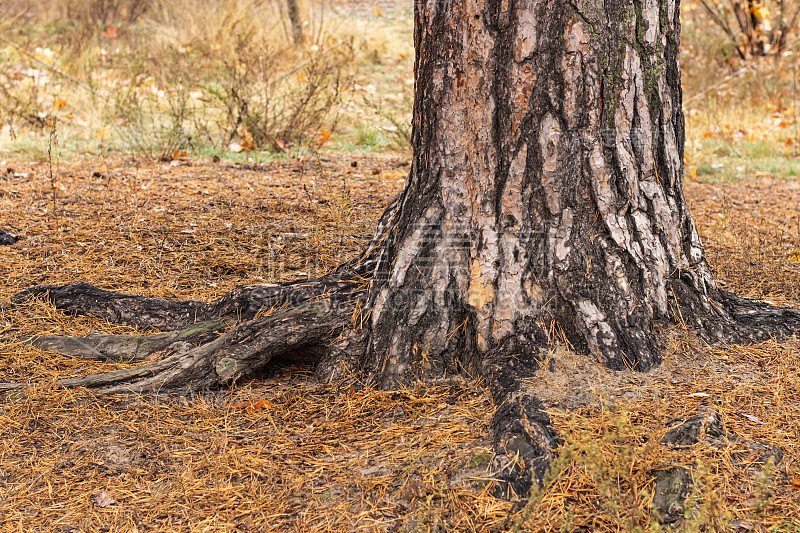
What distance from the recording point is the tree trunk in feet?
7.63

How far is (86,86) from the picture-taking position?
8.03 m

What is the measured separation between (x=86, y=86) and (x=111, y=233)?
4.68m

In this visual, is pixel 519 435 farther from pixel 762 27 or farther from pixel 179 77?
pixel 762 27

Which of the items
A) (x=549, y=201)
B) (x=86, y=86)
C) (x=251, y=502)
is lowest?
(x=251, y=502)

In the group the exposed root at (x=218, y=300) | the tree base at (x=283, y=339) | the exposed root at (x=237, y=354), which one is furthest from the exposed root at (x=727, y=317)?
the exposed root at (x=237, y=354)

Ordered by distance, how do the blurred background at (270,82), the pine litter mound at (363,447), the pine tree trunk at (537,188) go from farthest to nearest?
1. the blurred background at (270,82)
2. the pine tree trunk at (537,188)
3. the pine litter mound at (363,447)

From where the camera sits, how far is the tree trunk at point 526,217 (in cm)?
233

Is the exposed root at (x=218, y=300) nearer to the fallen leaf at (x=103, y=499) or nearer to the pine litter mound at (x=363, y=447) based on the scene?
the pine litter mound at (x=363, y=447)

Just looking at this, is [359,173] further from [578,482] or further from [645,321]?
[578,482]

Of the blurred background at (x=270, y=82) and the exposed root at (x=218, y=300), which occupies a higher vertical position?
the blurred background at (x=270, y=82)

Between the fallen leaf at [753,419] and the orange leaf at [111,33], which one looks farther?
the orange leaf at [111,33]

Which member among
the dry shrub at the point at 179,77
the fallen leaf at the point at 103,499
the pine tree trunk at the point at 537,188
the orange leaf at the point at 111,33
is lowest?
the fallen leaf at the point at 103,499

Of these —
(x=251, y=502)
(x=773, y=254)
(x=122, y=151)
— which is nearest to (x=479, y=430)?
(x=251, y=502)

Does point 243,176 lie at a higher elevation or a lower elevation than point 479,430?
higher
